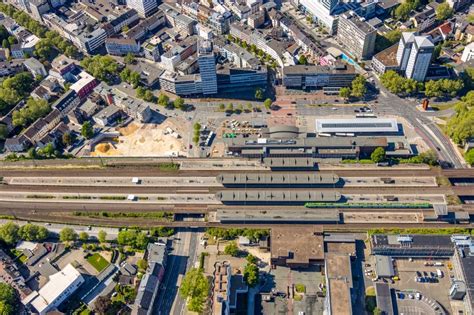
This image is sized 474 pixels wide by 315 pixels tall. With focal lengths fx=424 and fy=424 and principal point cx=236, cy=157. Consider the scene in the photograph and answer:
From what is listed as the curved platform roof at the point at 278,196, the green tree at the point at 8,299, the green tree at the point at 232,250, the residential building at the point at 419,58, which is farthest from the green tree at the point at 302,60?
the green tree at the point at 8,299

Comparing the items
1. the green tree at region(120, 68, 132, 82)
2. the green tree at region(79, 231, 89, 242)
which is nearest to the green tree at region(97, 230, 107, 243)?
the green tree at region(79, 231, 89, 242)

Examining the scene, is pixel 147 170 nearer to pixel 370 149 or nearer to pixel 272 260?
pixel 272 260

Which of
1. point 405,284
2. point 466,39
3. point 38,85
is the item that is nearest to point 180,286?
point 405,284

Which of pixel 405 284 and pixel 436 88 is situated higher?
pixel 436 88

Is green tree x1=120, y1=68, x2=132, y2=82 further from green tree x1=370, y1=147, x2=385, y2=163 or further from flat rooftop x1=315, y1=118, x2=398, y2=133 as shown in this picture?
green tree x1=370, y1=147, x2=385, y2=163

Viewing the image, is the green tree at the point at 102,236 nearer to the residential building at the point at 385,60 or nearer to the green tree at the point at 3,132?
the green tree at the point at 3,132

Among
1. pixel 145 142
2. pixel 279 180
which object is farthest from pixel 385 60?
pixel 145 142
